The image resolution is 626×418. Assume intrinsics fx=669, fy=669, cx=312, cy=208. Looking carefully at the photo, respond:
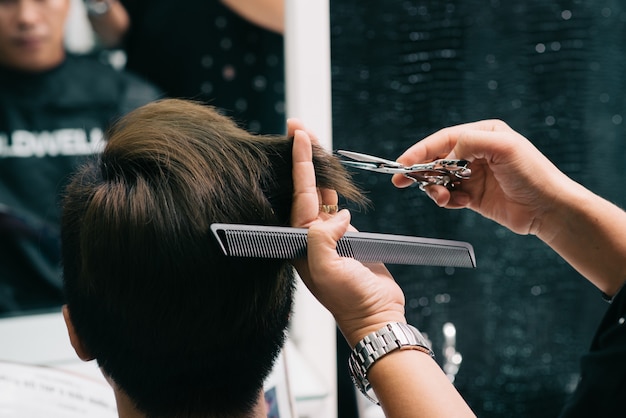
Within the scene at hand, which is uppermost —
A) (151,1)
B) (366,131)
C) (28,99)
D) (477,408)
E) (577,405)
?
(151,1)

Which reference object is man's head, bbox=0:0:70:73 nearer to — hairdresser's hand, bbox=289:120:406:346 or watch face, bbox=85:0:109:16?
watch face, bbox=85:0:109:16

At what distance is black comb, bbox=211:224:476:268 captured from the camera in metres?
0.67

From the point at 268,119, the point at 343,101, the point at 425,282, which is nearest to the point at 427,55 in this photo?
the point at 343,101

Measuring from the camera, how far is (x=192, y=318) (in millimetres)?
734

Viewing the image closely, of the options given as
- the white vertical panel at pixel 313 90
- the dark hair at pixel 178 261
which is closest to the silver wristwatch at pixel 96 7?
the white vertical panel at pixel 313 90

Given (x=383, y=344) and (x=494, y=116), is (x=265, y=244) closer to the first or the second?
(x=383, y=344)

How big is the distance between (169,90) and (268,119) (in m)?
0.26

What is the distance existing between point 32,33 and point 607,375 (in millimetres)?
1414

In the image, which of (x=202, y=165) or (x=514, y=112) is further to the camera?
(x=514, y=112)

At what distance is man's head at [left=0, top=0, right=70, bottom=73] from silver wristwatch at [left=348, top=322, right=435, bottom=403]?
3.97 ft

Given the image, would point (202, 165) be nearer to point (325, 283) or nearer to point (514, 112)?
point (325, 283)

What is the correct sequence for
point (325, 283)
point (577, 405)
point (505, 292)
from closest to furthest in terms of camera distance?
1. point (325, 283)
2. point (577, 405)
3. point (505, 292)

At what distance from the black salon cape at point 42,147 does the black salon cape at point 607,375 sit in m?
1.16

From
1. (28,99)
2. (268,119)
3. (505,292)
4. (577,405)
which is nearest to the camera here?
(577,405)
